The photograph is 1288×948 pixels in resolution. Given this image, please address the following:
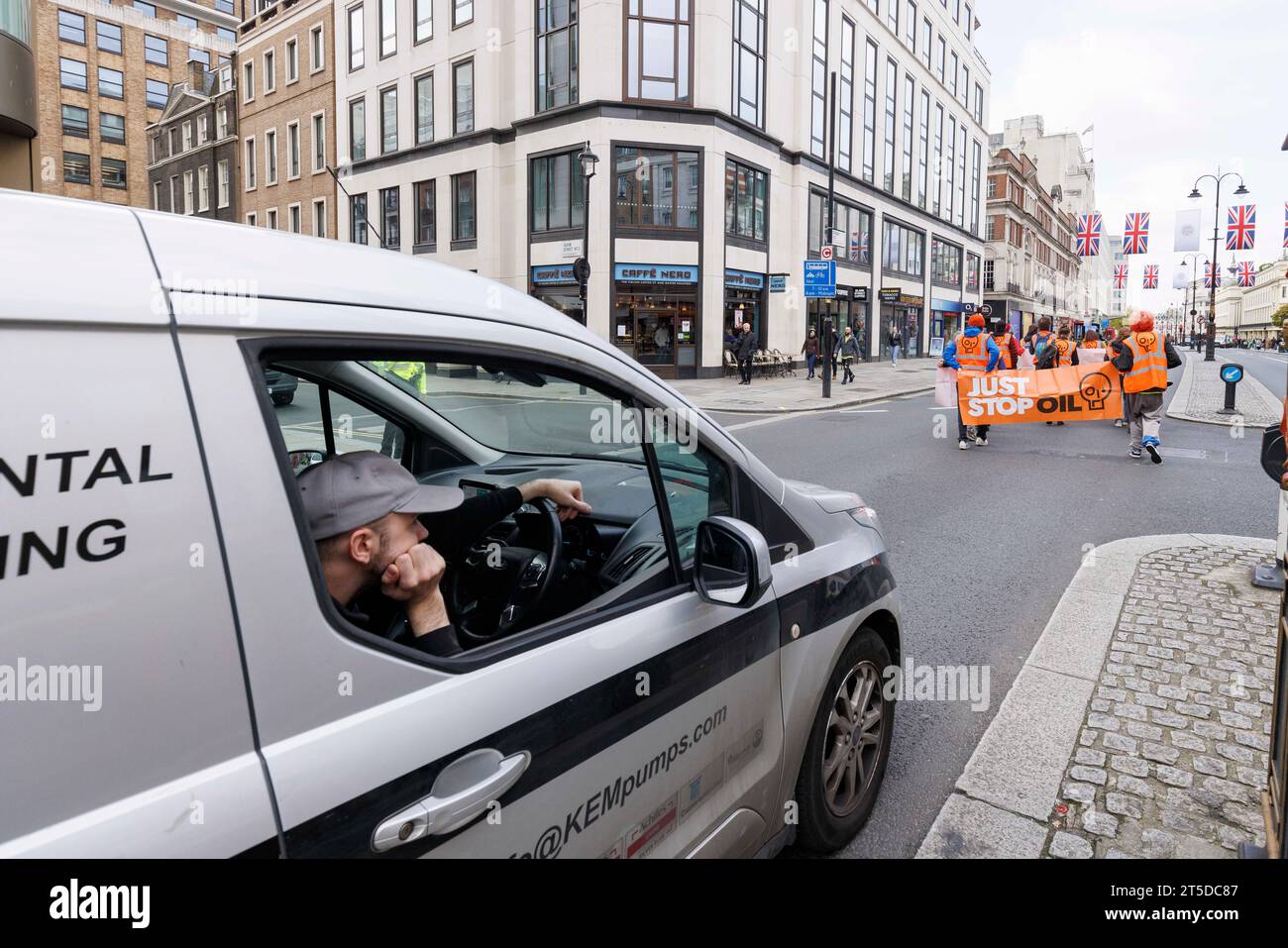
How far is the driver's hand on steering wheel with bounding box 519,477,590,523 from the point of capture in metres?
2.82

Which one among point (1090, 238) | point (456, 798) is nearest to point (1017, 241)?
point (1090, 238)

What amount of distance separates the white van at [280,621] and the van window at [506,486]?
0.07 ft

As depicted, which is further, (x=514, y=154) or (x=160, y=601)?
(x=514, y=154)

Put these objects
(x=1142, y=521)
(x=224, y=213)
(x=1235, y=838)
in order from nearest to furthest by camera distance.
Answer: (x=1235, y=838)
(x=1142, y=521)
(x=224, y=213)

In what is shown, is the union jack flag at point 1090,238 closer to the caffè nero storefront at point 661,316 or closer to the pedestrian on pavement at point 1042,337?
the caffè nero storefront at point 661,316

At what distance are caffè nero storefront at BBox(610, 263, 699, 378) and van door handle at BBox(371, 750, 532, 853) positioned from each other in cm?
2813

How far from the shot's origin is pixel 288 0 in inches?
1673

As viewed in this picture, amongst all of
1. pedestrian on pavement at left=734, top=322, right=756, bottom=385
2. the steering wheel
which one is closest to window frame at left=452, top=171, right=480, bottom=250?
pedestrian on pavement at left=734, top=322, right=756, bottom=385

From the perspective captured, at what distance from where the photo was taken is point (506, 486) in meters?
3.07

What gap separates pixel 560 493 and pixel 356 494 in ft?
3.55
